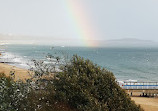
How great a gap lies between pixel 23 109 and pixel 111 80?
3.90 metres

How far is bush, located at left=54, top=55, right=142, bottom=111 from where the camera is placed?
6.83m

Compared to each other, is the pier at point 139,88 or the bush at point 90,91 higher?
the bush at point 90,91

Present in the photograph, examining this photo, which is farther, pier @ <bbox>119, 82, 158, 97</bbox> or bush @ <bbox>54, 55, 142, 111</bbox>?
pier @ <bbox>119, 82, 158, 97</bbox>

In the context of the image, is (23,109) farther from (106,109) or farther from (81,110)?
(106,109)

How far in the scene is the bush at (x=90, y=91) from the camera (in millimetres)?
6830

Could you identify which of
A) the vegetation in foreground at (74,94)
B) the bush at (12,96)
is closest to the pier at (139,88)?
the vegetation in foreground at (74,94)

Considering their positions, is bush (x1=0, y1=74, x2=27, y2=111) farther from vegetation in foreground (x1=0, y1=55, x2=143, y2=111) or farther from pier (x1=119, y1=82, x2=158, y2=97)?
pier (x1=119, y1=82, x2=158, y2=97)

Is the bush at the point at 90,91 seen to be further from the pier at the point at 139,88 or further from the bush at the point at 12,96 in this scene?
the pier at the point at 139,88

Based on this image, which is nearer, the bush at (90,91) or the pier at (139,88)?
the bush at (90,91)

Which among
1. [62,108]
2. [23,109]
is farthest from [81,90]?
[23,109]

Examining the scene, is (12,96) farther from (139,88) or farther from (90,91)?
(139,88)

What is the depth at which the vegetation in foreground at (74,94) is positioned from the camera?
6.83 meters

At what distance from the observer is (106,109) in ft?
21.9

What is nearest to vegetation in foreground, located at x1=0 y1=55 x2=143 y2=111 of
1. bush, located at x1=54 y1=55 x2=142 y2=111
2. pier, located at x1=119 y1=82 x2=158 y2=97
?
bush, located at x1=54 y1=55 x2=142 y2=111
